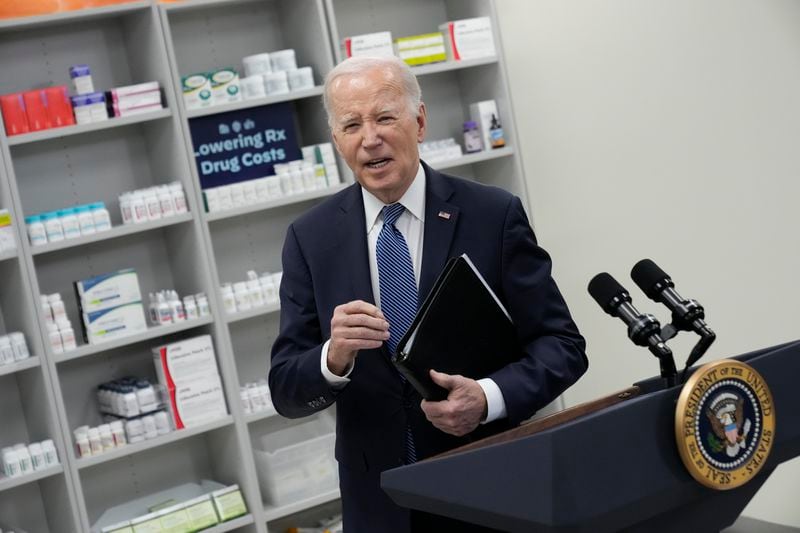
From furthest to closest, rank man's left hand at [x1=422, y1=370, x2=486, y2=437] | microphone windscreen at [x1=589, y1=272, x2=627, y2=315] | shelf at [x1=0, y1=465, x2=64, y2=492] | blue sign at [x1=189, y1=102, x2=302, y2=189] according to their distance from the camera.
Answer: blue sign at [x1=189, y1=102, x2=302, y2=189] < shelf at [x1=0, y1=465, x2=64, y2=492] < man's left hand at [x1=422, y1=370, x2=486, y2=437] < microphone windscreen at [x1=589, y1=272, x2=627, y2=315]

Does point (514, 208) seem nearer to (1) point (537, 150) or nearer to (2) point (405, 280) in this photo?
(2) point (405, 280)

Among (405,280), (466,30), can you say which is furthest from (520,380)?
(466,30)

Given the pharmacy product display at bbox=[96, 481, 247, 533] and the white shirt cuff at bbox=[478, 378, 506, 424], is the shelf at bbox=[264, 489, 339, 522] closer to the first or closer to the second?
the pharmacy product display at bbox=[96, 481, 247, 533]

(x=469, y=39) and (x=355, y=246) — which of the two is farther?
(x=469, y=39)

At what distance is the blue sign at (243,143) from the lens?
439cm

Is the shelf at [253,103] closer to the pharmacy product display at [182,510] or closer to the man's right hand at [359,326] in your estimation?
the pharmacy product display at [182,510]

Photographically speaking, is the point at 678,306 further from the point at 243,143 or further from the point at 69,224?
the point at 243,143

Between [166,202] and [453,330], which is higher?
[166,202]

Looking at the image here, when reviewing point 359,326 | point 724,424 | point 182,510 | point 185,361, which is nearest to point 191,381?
point 185,361

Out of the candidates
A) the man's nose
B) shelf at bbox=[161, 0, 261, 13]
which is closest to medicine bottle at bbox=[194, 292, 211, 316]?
shelf at bbox=[161, 0, 261, 13]

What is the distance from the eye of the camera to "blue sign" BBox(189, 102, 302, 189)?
14.4ft

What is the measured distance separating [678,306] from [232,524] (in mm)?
3207

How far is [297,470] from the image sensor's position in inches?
175

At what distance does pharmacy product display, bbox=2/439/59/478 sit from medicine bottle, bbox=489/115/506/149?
2.40 m
